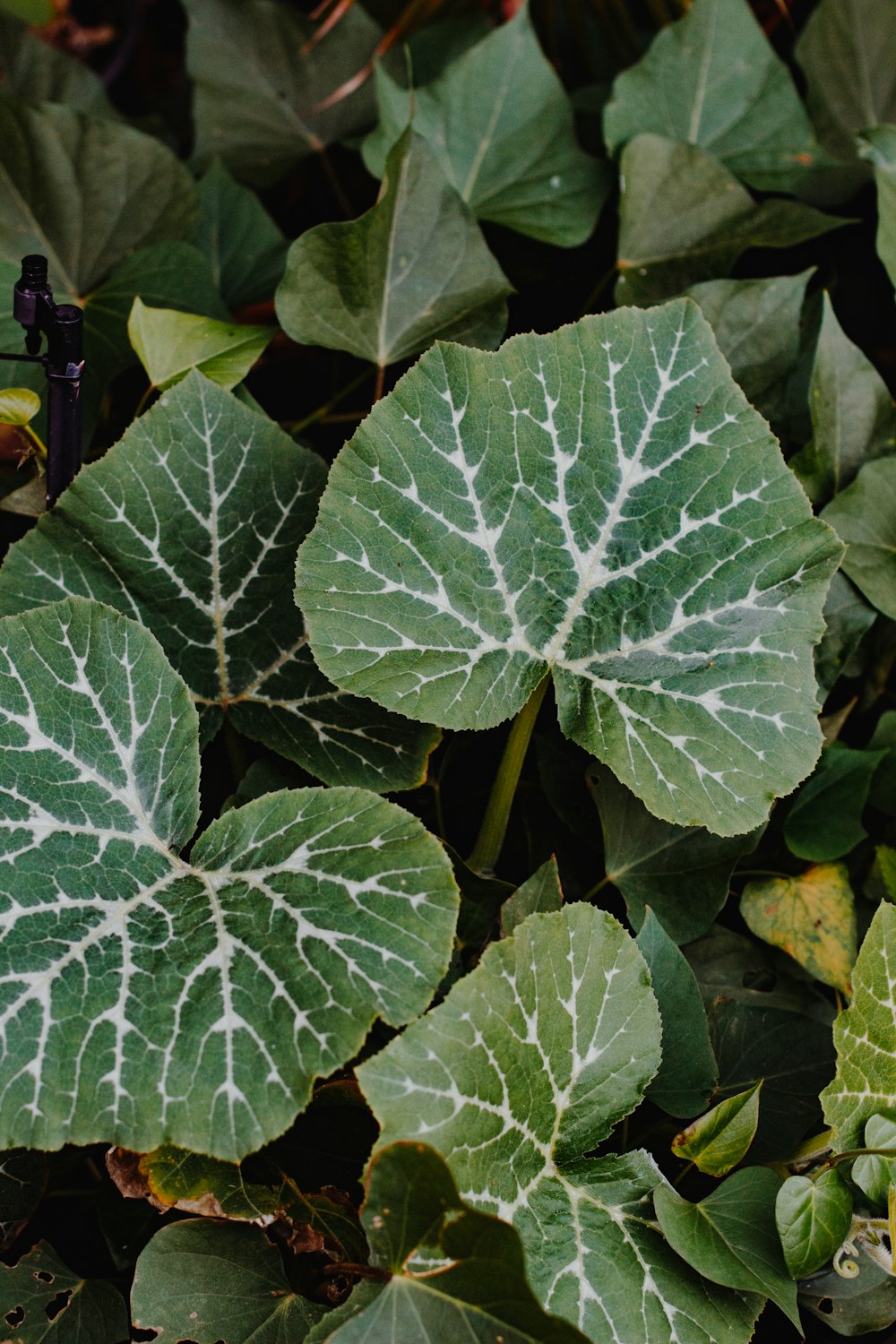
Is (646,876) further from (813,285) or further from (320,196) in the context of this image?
(320,196)

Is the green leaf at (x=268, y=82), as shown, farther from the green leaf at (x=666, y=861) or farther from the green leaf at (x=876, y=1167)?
the green leaf at (x=876, y=1167)

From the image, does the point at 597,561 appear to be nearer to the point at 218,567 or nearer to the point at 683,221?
the point at 218,567

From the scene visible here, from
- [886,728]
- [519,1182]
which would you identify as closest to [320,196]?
[886,728]

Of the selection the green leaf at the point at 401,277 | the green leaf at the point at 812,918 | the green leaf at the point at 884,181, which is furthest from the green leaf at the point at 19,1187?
the green leaf at the point at 884,181

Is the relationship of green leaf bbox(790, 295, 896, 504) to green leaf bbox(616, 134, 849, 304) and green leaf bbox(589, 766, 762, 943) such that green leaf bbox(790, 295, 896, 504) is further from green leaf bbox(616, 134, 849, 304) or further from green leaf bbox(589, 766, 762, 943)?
green leaf bbox(589, 766, 762, 943)

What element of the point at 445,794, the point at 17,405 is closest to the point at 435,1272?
the point at 445,794
